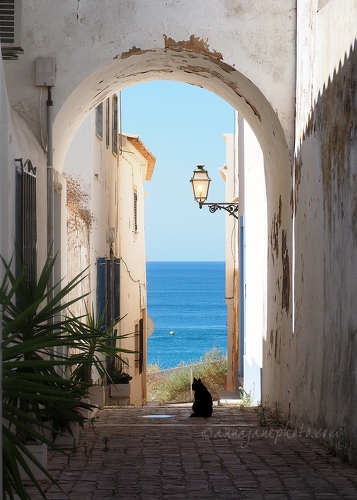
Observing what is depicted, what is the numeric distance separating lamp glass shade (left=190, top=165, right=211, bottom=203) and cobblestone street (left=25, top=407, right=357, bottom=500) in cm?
736

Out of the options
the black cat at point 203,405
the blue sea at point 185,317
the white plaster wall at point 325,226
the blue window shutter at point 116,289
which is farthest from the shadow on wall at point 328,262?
the blue sea at point 185,317

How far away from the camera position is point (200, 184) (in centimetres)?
1573

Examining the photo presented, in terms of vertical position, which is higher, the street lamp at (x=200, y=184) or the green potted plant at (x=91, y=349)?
the street lamp at (x=200, y=184)

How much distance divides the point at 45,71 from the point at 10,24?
1095mm

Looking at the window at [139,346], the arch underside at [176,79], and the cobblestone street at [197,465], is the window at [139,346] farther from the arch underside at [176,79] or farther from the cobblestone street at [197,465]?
the cobblestone street at [197,465]

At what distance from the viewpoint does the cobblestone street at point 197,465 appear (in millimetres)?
5461

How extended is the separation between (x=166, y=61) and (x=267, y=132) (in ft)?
4.74

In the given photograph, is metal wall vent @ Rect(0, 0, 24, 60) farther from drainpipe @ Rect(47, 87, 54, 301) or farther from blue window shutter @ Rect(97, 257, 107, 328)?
blue window shutter @ Rect(97, 257, 107, 328)

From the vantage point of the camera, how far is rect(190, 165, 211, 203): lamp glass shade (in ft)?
51.6

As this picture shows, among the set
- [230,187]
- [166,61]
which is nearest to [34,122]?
[166,61]

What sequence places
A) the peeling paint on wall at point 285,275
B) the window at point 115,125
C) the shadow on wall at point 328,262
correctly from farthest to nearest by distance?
1. the window at point 115,125
2. the peeling paint on wall at point 285,275
3. the shadow on wall at point 328,262

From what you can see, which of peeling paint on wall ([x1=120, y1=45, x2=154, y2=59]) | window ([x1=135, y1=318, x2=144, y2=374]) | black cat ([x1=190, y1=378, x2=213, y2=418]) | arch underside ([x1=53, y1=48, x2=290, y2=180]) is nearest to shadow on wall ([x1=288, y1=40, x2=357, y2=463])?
arch underside ([x1=53, y1=48, x2=290, y2=180])

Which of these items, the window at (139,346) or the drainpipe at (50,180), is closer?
the drainpipe at (50,180)

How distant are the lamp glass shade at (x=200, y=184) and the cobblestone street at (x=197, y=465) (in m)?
7.36
